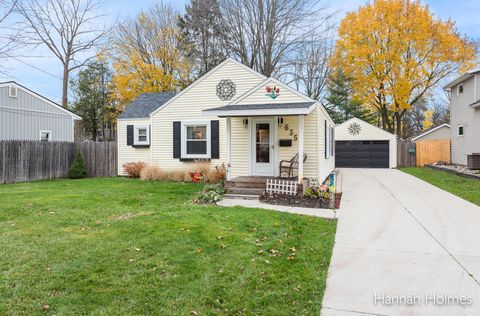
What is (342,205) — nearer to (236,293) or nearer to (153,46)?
(236,293)

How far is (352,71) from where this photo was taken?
72.1 ft

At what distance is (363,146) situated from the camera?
20.9 m

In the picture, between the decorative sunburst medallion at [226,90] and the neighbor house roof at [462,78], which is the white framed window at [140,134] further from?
the neighbor house roof at [462,78]

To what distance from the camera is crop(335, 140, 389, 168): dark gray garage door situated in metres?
20.5

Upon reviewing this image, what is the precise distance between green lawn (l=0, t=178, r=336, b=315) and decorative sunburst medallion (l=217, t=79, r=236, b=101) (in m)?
6.63

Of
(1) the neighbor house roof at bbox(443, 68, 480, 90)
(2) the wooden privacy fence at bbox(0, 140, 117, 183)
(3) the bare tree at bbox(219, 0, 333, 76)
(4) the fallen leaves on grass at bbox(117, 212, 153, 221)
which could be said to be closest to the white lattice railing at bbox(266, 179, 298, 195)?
(4) the fallen leaves on grass at bbox(117, 212, 153, 221)

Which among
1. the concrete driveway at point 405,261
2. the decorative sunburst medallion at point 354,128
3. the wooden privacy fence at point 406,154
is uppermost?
the decorative sunburst medallion at point 354,128

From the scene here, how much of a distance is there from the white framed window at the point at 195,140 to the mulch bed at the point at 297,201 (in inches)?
191

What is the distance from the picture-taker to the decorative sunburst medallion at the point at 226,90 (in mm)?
12178

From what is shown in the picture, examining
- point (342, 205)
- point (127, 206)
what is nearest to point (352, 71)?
point (342, 205)

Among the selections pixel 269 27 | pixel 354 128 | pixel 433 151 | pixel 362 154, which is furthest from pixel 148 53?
pixel 433 151

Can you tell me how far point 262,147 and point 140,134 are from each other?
6488 millimetres

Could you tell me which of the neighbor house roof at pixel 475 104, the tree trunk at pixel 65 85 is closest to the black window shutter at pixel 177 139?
the neighbor house roof at pixel 475 104

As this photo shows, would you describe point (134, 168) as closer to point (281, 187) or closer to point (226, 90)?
point (226, 90)
